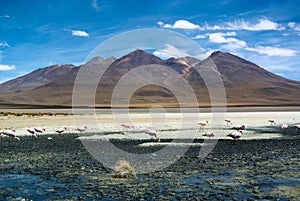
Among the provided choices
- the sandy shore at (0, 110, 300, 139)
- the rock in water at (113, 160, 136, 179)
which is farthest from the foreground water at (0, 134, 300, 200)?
the sandy shore at (0, 110, 300, 139)

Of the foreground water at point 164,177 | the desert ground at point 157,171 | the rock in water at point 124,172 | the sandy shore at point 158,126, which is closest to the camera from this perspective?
the foreground water at point 164,177

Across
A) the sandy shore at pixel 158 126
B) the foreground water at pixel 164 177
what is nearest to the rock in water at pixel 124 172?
the foreground water at pixel 164 177

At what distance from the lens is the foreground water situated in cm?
1041

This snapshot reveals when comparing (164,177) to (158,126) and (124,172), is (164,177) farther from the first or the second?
(158,126)

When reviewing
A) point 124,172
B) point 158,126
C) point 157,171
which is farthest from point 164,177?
point 158,126

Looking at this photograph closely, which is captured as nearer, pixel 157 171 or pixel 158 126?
pixel 157 171

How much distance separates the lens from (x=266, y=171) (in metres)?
13.4

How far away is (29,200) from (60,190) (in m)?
1.24

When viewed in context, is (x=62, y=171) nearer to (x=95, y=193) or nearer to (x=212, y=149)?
(x=95, y=193)

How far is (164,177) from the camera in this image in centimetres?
1266

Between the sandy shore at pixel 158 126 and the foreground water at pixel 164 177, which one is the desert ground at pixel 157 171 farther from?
the sandy shore at pixel 158 126

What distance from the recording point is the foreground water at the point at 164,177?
1041cm

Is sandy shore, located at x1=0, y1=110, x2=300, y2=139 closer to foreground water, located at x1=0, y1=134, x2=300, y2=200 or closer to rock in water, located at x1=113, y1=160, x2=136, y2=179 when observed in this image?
foreground water, located at x1=0, y1=134, x2=300, y2=200

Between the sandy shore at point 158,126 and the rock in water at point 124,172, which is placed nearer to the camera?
the rock in water at point 124,172
